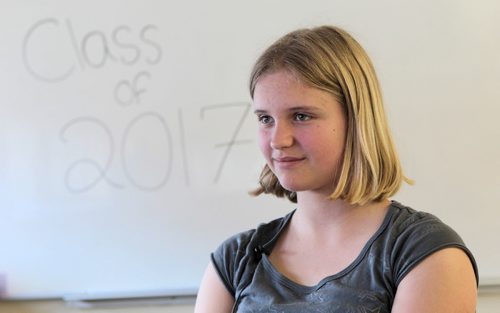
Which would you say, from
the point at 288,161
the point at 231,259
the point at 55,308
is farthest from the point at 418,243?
the point at 55,308

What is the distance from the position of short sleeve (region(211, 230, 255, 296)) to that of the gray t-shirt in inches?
1.2

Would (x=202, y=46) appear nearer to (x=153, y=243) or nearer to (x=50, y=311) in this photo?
(x=153, y=243)

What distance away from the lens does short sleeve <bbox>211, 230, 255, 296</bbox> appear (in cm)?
94

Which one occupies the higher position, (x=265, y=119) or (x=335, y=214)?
(x=265, y=119)

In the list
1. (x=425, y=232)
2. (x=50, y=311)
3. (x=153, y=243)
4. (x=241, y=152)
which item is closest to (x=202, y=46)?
(x=241, y=152)

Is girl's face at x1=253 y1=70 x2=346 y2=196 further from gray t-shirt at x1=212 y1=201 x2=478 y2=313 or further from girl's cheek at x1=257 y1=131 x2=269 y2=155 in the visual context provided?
gray t-shirt at x1=212 y1=201 x2=478 y2=313

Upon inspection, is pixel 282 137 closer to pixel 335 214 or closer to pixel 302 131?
pixel 302 131

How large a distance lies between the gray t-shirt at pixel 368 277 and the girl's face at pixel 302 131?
12 centimetres

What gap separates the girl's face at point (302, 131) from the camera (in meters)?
0.81

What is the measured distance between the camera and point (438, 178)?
4.99ft

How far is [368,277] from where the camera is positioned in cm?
79

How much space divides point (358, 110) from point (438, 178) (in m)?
0.79

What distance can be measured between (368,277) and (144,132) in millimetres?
961

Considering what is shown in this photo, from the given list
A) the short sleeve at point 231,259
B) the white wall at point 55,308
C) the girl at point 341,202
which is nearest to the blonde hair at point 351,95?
the girl at point 341,202
